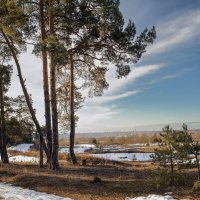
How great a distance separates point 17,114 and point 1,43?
6.21 meters

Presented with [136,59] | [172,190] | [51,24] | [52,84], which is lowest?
[172,190]

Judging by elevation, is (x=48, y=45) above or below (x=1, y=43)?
below

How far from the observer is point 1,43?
24062 millimetres

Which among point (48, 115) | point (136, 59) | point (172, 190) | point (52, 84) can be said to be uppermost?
point (136, 59)

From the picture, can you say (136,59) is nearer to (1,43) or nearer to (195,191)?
(1,43)

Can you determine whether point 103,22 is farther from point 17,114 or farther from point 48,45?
point 17,114

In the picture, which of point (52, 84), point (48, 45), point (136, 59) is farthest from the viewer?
point (136, 59)

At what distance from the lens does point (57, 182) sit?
15172 mm

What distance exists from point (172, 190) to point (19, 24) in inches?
515

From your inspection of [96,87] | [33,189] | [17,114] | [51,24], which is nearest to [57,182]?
[33,189]

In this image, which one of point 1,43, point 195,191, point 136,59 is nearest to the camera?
point 195,191

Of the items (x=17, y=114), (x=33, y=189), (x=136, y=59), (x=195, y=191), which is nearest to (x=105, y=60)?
(x=136, y=59)

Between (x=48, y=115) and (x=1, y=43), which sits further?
(x=1, y=43)

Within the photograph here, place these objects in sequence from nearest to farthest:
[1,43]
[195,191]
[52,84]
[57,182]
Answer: [195,191] < [57,182] < [52,84] < [1,43]
